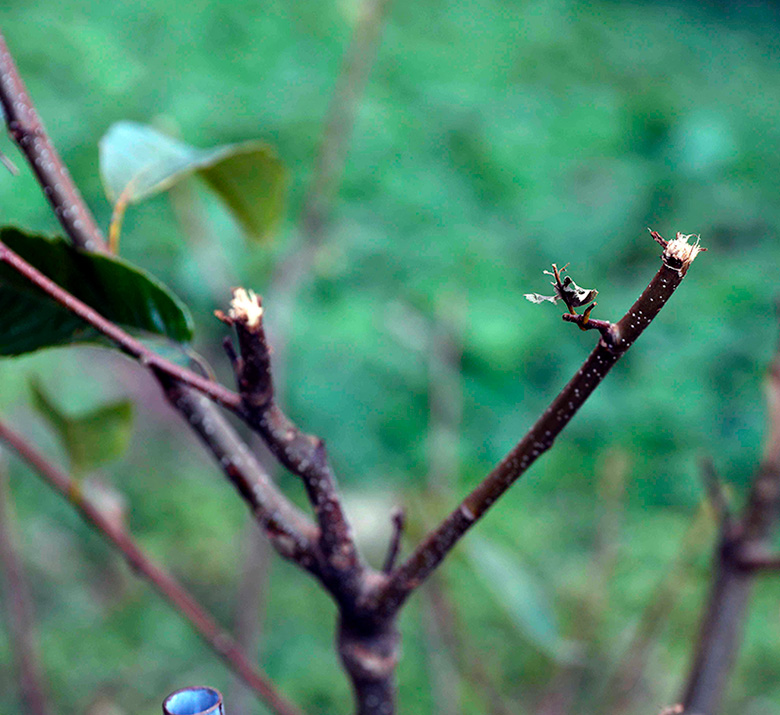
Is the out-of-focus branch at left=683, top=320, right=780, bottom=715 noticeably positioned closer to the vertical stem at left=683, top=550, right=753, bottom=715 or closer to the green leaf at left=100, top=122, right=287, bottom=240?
the vertical stem at left=683, top=550, right=753, bottom=715

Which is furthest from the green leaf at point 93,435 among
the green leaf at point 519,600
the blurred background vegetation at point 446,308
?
the blurred background vegetation at point 446,308

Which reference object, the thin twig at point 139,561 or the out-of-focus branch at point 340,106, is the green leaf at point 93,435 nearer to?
the thin twig at point 139,561

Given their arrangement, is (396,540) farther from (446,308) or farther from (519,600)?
(446,308)

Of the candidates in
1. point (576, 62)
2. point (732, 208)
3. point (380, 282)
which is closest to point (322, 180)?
point (380, 282)

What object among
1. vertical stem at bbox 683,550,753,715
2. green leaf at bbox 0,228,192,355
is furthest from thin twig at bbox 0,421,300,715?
vertical stem at bbox 683,550,753,715

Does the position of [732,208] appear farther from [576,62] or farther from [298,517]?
[298,517]

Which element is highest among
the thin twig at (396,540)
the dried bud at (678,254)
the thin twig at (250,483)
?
the dried bud at (678,254)
